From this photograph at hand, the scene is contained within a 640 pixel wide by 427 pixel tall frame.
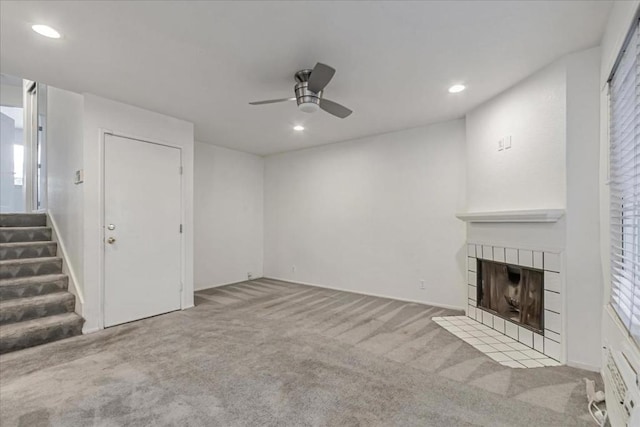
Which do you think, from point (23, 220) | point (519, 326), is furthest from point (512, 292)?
point (23, 220)

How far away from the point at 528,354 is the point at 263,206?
15.4ft

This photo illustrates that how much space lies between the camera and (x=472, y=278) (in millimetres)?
3330

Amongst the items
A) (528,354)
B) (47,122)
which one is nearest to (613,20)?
(528,354)

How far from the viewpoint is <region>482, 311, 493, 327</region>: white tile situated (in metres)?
3.04

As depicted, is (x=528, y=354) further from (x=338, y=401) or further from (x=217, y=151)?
(x=217, y=151)

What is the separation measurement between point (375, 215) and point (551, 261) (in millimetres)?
2317

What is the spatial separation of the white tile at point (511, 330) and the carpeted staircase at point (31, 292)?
4.21 meters

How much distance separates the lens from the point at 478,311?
→ 127 inches

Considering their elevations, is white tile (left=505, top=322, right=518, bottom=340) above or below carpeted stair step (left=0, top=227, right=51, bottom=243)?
below

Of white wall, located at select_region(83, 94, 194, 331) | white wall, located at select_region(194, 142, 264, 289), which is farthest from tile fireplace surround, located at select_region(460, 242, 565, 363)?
white wall, located at select_region(83, 94, 194, 331)

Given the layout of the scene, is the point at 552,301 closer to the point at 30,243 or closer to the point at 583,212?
the point at 583,212

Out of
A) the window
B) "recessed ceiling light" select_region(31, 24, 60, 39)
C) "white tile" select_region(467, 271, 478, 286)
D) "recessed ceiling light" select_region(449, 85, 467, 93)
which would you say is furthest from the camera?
"white tile" select_region(467, 271, 478, 286)

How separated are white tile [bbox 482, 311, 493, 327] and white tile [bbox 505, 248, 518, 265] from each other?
67 centimetres

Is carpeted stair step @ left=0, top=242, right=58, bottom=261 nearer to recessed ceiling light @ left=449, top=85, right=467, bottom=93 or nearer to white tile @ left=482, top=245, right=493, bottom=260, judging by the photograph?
recessed ceiling light @ left=449, top=85, right=467, bottom=93
